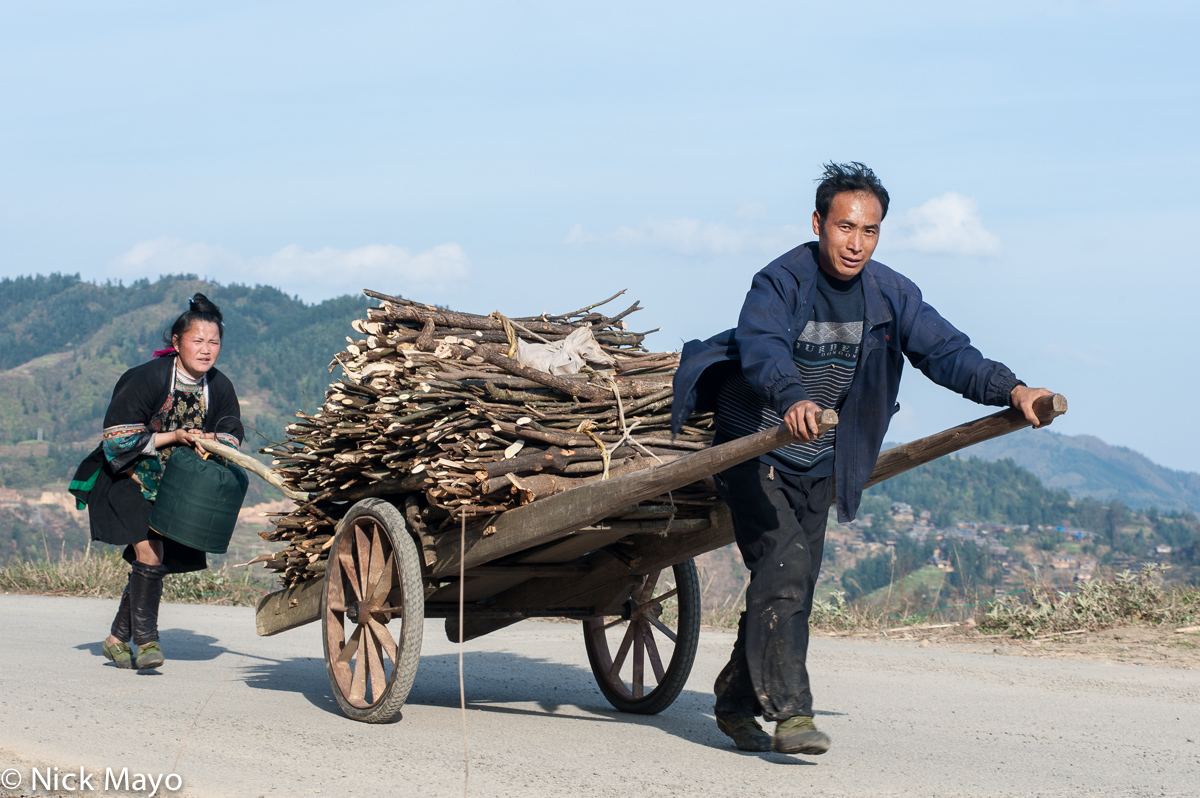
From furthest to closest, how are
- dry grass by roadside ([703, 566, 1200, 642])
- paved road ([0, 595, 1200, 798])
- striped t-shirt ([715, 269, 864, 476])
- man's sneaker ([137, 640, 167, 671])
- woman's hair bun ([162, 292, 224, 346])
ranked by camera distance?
dry grass by roadside ([703, 566, 1200, 642]), woman's hair bun ([162, 292, 224, 346]), man's sneaker ([137, 640, 167, 671]), striped t-shirt ([715, 269, 864, 476]), paved road ([0, 595, 1200, 798])

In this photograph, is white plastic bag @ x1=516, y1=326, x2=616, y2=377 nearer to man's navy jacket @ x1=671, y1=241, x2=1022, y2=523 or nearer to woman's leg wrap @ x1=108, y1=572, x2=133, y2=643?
man's navy jacket @ x1=671, y1=241, x2=1022, y2=523

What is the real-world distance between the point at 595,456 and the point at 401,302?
4.34 ft

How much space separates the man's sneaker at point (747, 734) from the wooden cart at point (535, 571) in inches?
28.0

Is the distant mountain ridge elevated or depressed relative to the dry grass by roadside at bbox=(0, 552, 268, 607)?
elevated

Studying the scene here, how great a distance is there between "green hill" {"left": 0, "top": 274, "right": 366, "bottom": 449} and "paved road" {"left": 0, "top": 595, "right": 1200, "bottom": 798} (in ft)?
261

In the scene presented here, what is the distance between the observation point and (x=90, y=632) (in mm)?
7543

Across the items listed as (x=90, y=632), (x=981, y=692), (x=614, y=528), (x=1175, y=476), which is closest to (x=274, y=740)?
(x=614, y=528)

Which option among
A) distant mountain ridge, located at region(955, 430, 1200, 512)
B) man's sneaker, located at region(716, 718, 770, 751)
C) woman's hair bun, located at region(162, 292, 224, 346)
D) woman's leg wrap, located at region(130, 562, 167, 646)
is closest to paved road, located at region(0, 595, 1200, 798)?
man's sneaker, located at region(716, 718, 770, 751)

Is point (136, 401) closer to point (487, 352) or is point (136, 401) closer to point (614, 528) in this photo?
point (487, 352)

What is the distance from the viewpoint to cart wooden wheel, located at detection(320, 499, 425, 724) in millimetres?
4309

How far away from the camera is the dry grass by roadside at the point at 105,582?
9898mm

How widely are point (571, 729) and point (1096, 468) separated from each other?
547 feet

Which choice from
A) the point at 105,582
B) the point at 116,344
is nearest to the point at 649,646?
the point at 105,582

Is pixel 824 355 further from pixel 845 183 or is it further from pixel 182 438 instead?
pixel 182 438
